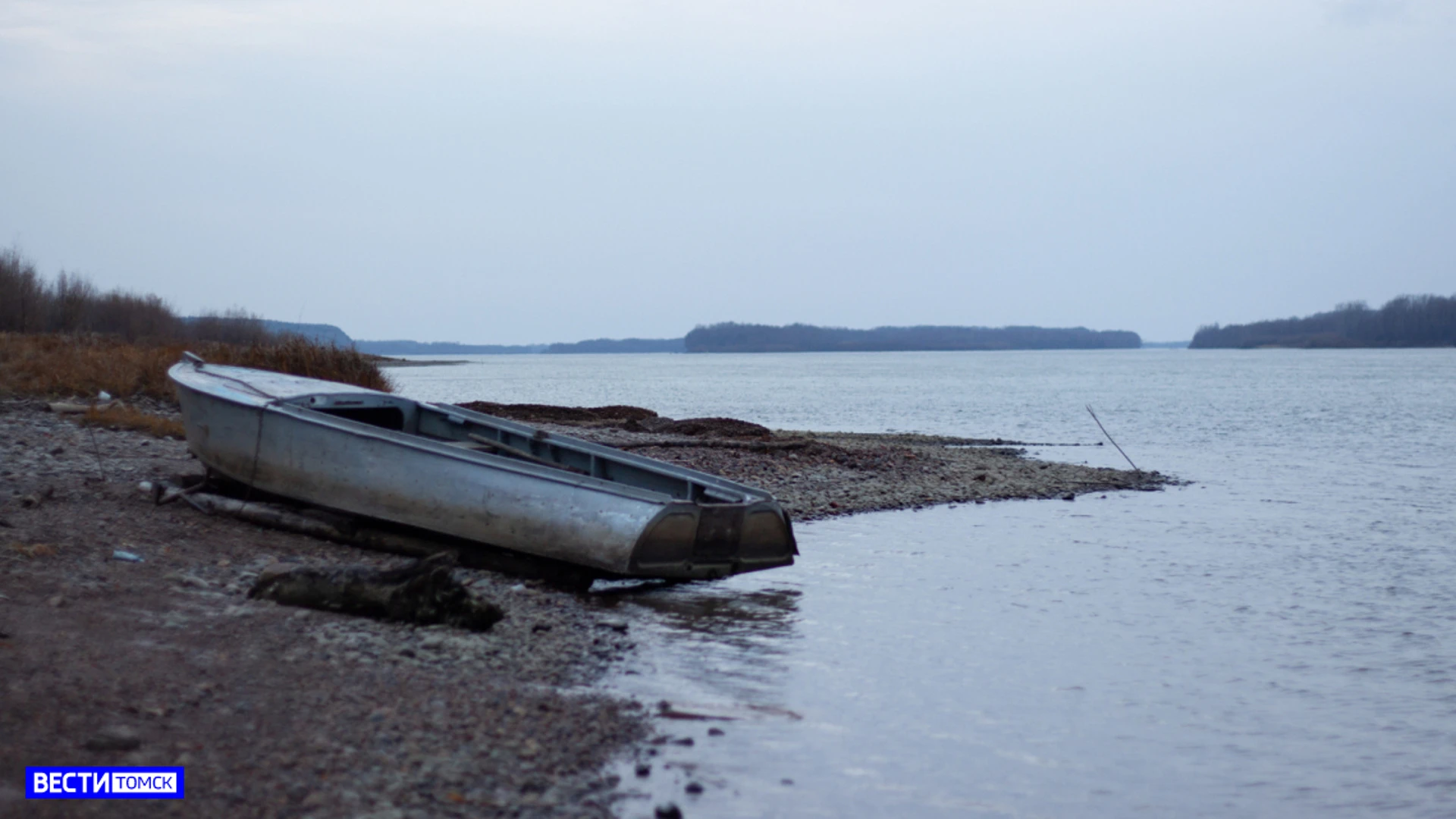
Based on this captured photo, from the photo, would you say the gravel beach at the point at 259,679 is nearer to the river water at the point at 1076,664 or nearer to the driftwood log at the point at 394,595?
the driftwood log at the point at 394,595

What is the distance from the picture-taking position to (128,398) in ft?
56.3

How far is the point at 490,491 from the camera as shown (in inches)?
355

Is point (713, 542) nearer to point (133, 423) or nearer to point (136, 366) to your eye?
point (133, 423)

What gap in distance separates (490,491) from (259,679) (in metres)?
3.55

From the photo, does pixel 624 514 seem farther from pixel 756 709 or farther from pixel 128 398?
pixel 128 398

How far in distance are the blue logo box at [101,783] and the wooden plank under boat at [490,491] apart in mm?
4597

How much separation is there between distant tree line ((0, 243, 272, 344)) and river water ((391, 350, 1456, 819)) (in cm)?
2937

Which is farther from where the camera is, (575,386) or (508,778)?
(575,386)

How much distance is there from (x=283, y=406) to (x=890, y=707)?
5967mm

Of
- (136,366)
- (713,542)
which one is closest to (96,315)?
(136,366)

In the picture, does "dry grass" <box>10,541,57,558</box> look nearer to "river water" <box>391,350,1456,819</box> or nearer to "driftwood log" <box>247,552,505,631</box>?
"driftwood log" <box>247,552,505,631</box>

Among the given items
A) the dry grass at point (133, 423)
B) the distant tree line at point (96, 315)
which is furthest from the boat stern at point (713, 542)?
the distant tree line at point (96, 315)

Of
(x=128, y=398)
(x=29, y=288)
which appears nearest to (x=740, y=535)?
(x=128, y=398)

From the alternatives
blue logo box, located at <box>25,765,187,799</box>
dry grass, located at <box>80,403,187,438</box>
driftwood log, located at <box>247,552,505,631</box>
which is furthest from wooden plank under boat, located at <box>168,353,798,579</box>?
blue logo box, located at <box>25,765,187,799</box>
